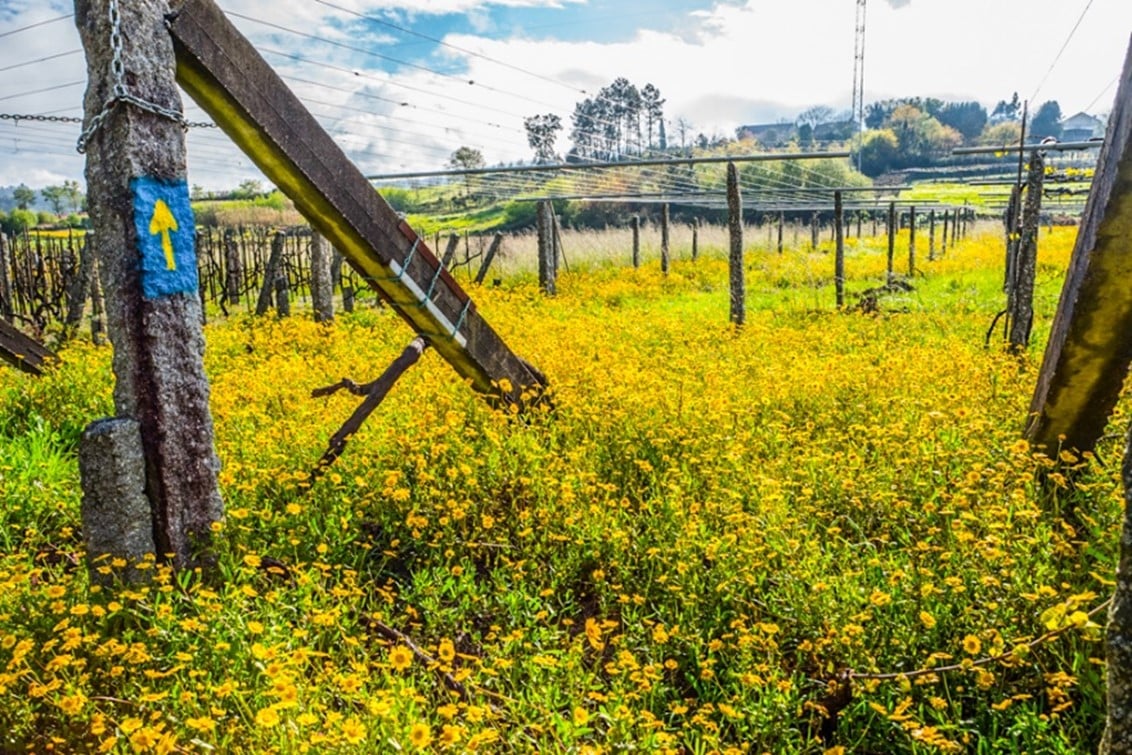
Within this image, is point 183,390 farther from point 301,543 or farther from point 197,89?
point 197,89

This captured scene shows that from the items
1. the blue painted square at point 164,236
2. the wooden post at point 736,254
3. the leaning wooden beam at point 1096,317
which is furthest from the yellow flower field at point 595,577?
the wooden post at point 736,254

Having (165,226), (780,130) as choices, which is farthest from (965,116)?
(165,226)

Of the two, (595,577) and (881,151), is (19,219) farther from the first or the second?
(881,151)

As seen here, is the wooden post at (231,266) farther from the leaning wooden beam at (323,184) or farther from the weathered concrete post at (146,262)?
the weathered concrete post at (146,262)

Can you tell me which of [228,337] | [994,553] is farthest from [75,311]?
[994,553]

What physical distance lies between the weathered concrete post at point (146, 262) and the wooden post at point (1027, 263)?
23.7ft

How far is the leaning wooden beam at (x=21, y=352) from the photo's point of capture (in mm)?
7434

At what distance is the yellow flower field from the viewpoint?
254 cm

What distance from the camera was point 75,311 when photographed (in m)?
11.9

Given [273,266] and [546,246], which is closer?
[273,266]

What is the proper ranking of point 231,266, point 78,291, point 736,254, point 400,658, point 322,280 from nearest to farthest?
point 400,658 < point 736,254 < point 322,280 < point 78,291 < point 231,266

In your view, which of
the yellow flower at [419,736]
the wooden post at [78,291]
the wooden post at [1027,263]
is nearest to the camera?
the yellow flower at [419,736]

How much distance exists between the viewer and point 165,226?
3334 mm

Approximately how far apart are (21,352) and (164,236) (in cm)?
560
